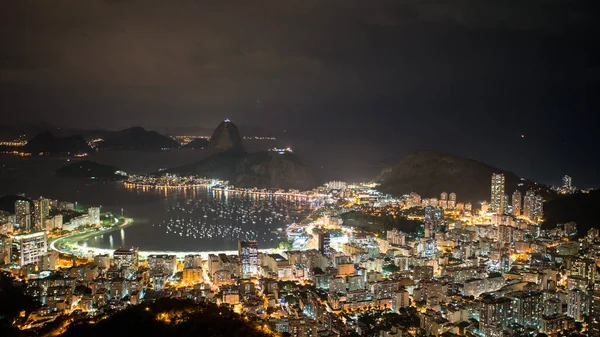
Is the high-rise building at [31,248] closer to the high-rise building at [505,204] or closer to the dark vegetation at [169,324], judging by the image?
the dark vegetation at [169,324]

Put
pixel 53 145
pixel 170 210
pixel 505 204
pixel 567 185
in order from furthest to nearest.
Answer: pixel 53 145
pixel 567 185
pixel 170 210
pixel 505 204

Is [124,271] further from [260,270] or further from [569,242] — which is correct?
[569,242]

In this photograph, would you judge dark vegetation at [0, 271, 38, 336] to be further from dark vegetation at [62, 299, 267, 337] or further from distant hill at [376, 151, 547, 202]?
distant hill at [376, 151, 547, 202]

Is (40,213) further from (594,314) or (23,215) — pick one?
(594,314)

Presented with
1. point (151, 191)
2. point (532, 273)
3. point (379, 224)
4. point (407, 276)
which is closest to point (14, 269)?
point (407, 276)

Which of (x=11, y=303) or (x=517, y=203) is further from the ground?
(x=517, y=203)

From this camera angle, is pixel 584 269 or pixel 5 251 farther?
pixel 5 251

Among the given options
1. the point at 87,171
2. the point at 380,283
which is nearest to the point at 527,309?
the point at 380,283

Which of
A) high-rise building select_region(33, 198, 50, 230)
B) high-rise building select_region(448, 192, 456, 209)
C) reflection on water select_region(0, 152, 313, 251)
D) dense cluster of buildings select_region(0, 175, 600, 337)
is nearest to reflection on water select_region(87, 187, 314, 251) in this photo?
reflection on water select_region(0, 152, 313, 251)
